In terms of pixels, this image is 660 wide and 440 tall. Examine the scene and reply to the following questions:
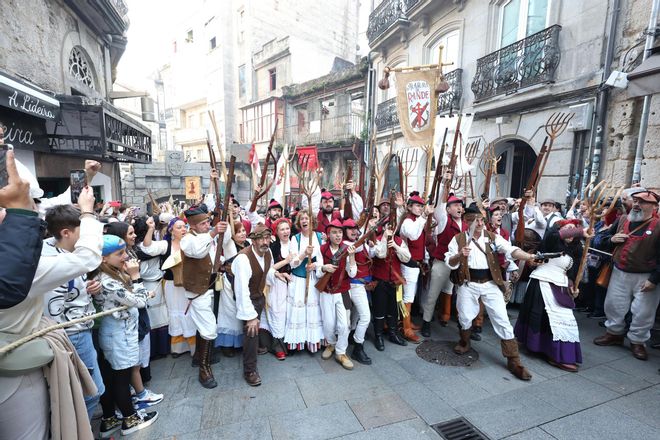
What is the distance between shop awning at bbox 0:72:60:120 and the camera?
4.20 m

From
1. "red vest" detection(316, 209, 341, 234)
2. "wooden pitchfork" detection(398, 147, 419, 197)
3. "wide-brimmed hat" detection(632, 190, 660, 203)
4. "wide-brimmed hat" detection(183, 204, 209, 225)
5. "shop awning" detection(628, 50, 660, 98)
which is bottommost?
"red vest" detection(316, 209, 341, 234)

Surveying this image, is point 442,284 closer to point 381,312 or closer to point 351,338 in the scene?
point 381,312

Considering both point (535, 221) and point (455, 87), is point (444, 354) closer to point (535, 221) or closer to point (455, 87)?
point (535, 221)

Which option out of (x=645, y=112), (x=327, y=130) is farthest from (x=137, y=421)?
(x=327, y=130)

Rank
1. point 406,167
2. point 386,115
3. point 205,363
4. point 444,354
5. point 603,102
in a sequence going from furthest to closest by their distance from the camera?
point 386,115 → point 406,167 → point 603,102 → point 444,354 → point 205,363

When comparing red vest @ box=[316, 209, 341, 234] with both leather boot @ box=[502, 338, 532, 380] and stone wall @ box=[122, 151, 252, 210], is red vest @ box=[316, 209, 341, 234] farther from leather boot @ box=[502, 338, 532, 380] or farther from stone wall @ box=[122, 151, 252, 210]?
stone wall @ box=[122, 151, 252, 210]

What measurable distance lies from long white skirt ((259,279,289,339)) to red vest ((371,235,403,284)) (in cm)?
129

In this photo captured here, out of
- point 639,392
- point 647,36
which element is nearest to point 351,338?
point 639,392

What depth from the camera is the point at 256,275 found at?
3.79 meters

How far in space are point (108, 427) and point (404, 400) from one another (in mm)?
2782

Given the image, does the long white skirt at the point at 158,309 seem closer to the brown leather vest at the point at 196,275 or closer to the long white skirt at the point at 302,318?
the brown leather vest at the point at 196,275

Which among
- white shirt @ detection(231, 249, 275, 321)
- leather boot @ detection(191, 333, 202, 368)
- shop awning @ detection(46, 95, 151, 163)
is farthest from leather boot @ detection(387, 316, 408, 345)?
shop awning @ detection(46, 95, 151, 163)

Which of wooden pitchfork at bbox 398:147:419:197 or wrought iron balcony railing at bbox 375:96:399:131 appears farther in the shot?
wrought iron balcony railing at bbox 375:96:399:131

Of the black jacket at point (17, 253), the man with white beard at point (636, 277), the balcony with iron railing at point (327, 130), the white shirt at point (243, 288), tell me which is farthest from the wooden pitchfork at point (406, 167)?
the balcony with iron railing at point (327, 130)
